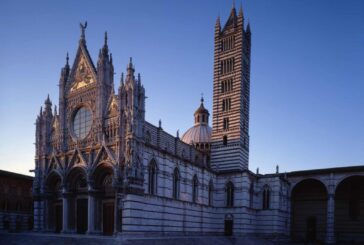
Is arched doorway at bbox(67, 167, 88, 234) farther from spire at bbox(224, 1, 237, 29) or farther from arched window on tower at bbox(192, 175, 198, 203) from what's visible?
spire at bbox(224, 1, 237, 29)

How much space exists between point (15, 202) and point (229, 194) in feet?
90.6

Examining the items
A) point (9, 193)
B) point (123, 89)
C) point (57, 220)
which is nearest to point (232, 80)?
point (123, 89)

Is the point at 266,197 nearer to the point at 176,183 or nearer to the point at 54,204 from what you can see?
the point at 176,183

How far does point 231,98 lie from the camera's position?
1790 inches

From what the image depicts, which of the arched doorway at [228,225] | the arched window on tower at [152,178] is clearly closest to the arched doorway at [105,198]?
the arched window on tower at [152,178]

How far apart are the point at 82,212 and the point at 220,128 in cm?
1978

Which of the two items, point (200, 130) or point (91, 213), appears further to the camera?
point (200, 130)

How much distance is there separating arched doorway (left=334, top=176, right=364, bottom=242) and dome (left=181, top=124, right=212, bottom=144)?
66.1 feet

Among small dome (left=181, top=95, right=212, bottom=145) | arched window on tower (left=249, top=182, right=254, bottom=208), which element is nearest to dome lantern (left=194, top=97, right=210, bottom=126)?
small dome (left=181, top=95, right=212, bottom=145)

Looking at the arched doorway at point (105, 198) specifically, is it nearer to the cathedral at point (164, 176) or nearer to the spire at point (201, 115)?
the cathedral at point (164, 176)

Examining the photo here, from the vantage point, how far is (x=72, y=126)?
121 ft

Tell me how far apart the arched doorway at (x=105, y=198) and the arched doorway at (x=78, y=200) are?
1.65 meters

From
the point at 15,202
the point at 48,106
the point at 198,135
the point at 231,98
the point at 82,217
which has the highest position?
the point at 231,98

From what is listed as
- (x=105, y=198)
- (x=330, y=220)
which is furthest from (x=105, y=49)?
(x=330, y=220)
